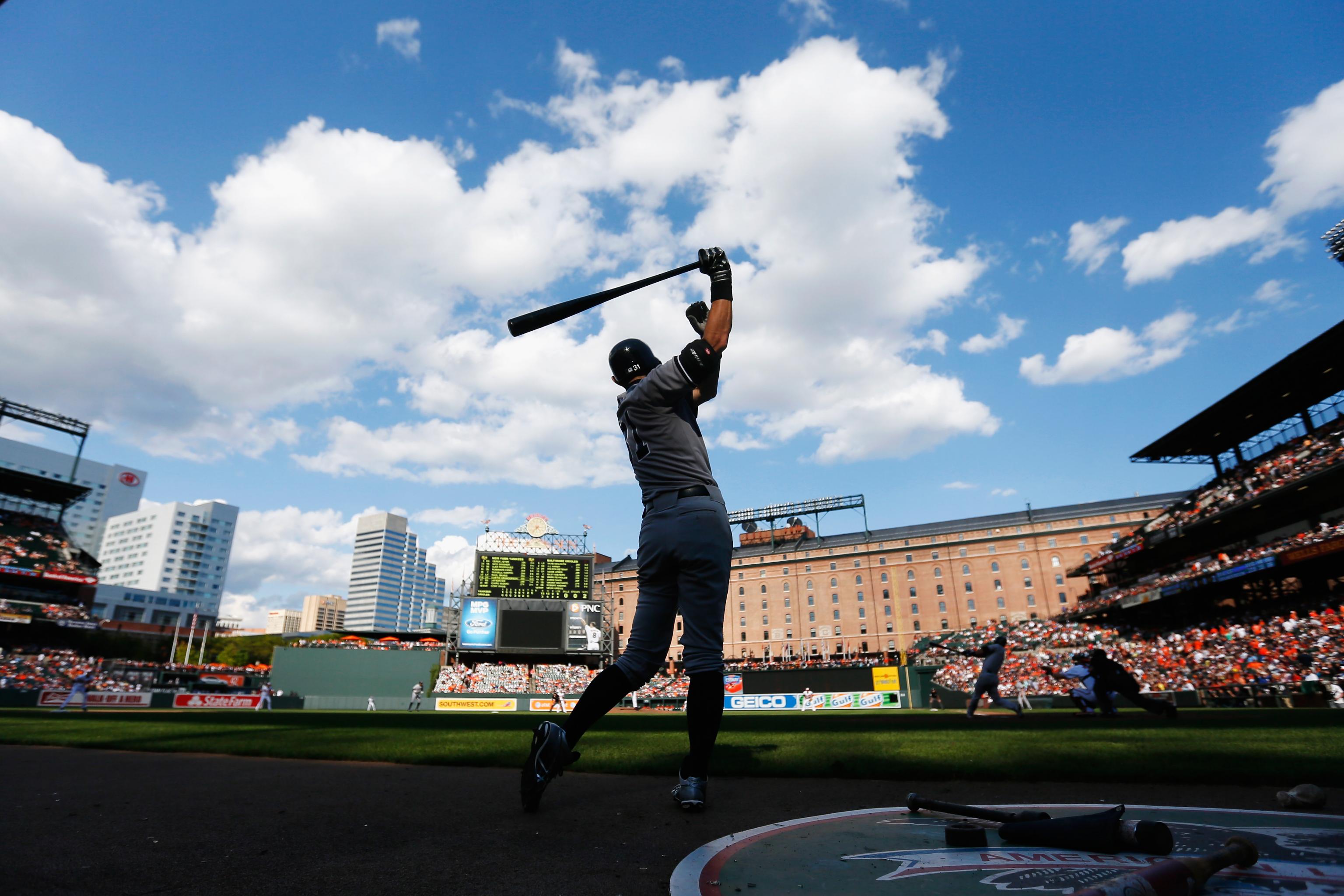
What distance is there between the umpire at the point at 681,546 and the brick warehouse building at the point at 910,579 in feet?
211

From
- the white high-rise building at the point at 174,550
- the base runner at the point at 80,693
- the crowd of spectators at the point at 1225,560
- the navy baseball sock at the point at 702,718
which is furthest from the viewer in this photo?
the white high-rise building at the point at 174,550

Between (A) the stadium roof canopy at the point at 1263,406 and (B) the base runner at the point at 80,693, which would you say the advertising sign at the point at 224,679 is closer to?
(B) the base runner at the point at 80,693

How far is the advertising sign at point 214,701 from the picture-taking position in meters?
32.6

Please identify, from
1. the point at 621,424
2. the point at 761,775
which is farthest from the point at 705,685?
the point at 621,424

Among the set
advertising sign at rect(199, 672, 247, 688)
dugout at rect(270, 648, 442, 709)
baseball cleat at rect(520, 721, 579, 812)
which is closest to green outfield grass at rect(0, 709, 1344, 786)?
baseball cleat at rect(520, 721, 579, 812)

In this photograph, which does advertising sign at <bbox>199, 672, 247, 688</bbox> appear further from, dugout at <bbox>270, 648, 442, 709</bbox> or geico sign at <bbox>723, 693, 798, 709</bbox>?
geico sign at <bbox>723, 693, 798, 709</bbox>

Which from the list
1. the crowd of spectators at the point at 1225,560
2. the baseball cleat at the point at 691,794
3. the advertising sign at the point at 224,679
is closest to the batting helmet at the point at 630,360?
the baseball cleat at the point at 691,794

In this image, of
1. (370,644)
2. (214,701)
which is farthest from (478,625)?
(214,701)

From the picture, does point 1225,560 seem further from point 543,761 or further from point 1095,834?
point 543,761

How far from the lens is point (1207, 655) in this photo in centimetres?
2453

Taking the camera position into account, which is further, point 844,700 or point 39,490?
point 39,490

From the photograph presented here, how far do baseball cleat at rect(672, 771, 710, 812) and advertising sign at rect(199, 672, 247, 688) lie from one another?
170ft

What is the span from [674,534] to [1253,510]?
35.9 metres

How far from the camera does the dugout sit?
1748 inches
